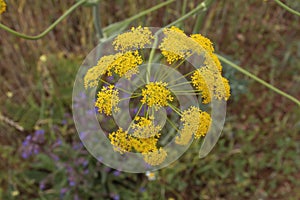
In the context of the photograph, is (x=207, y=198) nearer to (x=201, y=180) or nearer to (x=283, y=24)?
(x=201, y=180)

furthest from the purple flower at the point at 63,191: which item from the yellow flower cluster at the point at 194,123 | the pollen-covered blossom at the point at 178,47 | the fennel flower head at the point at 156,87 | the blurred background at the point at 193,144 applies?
the pollen-covered blossom at the point at 178,47

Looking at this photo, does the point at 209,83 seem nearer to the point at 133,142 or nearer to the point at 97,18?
the point at 133,142

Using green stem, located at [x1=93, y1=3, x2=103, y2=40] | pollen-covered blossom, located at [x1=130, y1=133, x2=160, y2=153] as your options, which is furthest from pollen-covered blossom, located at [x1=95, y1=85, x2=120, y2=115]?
green stem, located at [x1=93, y1=3, x2=103, y2=40]

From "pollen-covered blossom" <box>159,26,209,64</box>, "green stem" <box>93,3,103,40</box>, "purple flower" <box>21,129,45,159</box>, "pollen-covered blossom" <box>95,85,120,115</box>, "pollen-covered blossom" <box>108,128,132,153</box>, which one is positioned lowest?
"pollen-covered blossom" <box>108,128,132,153</box>

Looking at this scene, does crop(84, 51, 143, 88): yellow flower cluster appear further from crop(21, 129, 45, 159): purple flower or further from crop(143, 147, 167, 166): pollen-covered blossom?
crop(21, 129, 45, 159): purple flower

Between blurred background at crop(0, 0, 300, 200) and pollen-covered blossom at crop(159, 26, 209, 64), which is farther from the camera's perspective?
blurred background at crop(0, 0, 300, 200)

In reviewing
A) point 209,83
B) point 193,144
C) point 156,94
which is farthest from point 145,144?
point 193,144
